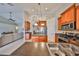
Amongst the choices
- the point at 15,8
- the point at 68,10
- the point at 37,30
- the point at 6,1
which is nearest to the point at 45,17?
the point at 37,30

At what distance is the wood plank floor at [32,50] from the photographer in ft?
4.84

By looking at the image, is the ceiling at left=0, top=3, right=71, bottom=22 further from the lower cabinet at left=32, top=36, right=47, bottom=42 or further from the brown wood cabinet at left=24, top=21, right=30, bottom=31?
the lower cabinet at left=32, top=36, right=47, bottom=42

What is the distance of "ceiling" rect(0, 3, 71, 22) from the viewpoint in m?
1.46

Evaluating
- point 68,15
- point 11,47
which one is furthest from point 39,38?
point 68,15

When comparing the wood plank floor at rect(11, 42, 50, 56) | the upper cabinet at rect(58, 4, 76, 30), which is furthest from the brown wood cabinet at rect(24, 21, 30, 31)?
the upper cabinet at rect(58, 4, 76, 30)

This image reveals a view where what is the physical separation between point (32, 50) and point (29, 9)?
Answer: 58 cm

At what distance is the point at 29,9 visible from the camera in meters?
1.57

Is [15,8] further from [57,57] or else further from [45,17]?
[57,57]

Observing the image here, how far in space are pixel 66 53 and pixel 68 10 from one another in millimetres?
610

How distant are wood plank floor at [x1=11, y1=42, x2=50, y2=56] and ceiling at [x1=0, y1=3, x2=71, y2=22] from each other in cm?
42

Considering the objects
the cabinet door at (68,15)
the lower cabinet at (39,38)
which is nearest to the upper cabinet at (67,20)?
the cabinet door at (68,15)

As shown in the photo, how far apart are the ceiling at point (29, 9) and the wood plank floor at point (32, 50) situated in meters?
0.42

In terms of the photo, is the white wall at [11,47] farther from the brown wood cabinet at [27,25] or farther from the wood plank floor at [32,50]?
the brown wood cabinet at [27,25]

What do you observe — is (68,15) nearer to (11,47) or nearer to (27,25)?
(27,25)
